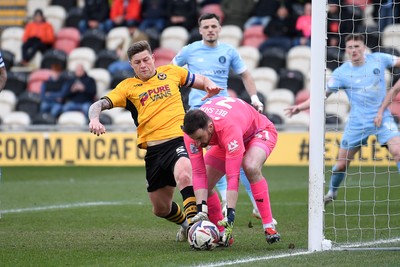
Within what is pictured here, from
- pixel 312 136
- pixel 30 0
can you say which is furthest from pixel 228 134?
pixel 30 0

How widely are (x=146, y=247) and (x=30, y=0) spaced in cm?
1940

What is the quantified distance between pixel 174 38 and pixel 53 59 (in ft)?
11.4

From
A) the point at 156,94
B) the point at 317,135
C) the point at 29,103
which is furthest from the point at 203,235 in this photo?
the point at 29,103

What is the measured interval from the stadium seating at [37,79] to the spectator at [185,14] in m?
3.63

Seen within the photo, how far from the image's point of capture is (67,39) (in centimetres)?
2564

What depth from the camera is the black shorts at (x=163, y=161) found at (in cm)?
920

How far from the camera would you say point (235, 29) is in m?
23.8

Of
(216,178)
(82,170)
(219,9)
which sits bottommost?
(82,170)

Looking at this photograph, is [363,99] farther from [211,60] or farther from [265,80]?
[265,80]

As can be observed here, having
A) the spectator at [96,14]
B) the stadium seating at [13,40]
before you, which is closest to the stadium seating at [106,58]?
the spectator at [96,14]

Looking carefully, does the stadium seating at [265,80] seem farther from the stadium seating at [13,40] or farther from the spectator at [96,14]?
the stadium seating at [13,40]

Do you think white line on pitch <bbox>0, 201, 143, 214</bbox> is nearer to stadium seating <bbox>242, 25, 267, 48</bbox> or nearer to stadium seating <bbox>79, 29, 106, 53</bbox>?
stadium seating <bbox>242, 25, 267, 48</bbox>

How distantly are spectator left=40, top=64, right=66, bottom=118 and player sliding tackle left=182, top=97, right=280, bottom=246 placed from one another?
1442 cm

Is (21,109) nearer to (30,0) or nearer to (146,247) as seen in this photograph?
(30,0)
